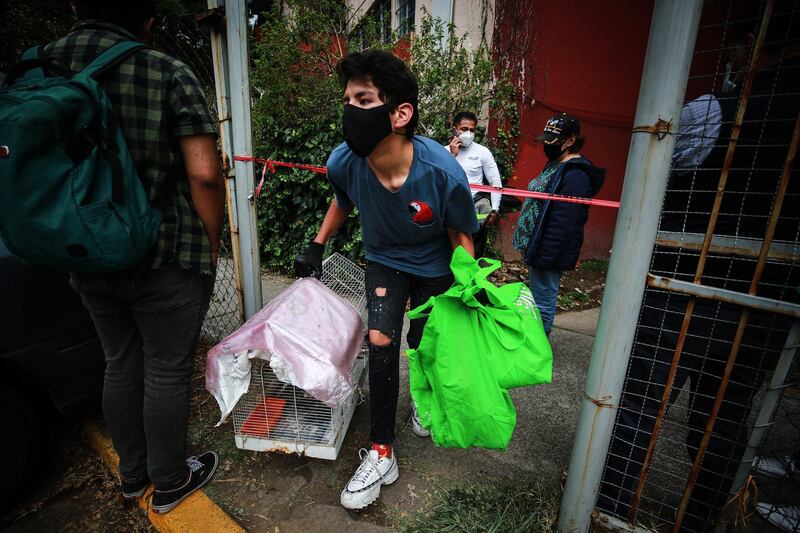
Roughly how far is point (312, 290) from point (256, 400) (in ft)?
2.42

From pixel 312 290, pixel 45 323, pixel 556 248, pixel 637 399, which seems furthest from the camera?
pixel 556 248

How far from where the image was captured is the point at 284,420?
2.14 meters

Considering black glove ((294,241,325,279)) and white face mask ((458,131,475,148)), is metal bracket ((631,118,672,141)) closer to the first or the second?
black glove ((294,241,325,279))

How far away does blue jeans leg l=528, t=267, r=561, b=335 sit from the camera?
3.25 metres

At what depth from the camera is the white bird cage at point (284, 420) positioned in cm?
198

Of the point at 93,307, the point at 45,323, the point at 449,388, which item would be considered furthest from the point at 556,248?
the point at 45,323

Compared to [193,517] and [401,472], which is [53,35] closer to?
[193,517]

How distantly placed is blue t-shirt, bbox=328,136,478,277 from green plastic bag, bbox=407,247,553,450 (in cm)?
41

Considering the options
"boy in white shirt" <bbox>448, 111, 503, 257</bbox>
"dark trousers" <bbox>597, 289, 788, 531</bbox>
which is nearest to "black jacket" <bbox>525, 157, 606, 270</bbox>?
"boy in white shirt" <bbox>448, 111, 503, 257</bbox>

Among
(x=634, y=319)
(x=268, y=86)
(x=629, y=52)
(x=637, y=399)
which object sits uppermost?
(x=629, y=52)

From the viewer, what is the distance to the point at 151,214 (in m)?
1.49

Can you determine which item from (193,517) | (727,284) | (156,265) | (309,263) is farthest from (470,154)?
(193,517)

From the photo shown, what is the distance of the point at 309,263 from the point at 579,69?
228 inches

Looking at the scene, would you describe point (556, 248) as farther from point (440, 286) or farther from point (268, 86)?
point (268, 86)
